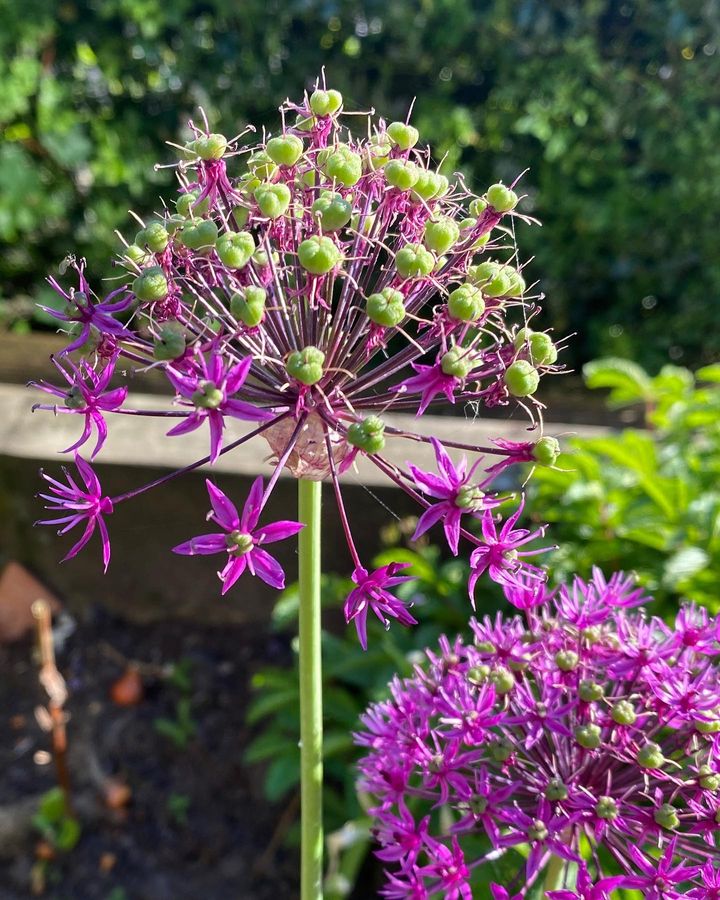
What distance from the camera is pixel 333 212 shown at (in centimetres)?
63

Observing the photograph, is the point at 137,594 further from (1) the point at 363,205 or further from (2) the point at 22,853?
(1) the point at 363,205

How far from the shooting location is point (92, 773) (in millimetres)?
2176

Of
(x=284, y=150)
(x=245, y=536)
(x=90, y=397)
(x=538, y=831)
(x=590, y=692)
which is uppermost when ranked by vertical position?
(x=284, y=150)

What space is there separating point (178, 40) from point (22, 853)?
124 inches

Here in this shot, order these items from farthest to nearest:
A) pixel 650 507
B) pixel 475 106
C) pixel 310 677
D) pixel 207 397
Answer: pixel 475 106 < pixel 650 507 < pixel 310 677 < pixel 207 397

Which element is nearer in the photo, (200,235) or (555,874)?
(200,235)

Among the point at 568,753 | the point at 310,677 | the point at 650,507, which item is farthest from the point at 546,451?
the point at 650,507

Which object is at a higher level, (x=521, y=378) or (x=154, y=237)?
(x=154, y=237)

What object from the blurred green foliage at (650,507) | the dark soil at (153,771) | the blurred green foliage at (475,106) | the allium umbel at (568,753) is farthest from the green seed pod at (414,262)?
the blurred green foliage at (475,106)

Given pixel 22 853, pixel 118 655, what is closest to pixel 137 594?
pixel 118 655

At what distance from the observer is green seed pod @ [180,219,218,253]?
25.5 inches

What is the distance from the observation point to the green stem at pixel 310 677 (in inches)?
25.6

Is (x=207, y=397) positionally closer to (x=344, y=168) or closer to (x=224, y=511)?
(x=224, y=511)

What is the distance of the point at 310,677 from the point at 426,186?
43 centimetres
